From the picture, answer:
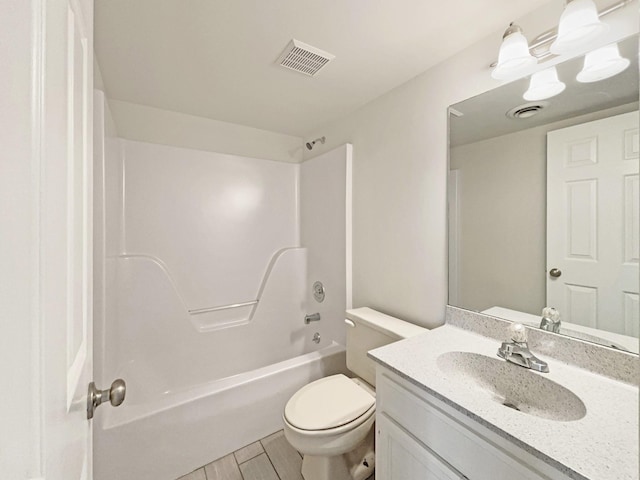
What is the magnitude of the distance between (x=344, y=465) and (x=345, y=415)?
0.31 metres

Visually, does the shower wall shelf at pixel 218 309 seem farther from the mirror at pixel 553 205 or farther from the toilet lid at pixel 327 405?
the mirror at pixel 553 205

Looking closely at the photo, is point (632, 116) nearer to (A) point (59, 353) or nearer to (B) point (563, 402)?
(B) point (563, 402)

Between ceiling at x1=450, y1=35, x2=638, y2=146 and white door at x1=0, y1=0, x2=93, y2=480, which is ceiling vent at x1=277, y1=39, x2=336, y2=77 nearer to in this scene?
ceiling at x1=450, y1=35, x2=638, y2=146

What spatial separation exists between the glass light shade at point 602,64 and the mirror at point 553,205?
2cm

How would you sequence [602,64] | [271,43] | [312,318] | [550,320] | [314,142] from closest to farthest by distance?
1. [602,64]
2. [550,320]
3. [271,43]
4. [312,318]
5. [314,142]

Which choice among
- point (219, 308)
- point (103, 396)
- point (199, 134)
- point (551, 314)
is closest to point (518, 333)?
point (551, 314)

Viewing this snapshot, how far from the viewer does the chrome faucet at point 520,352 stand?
0.94 metres

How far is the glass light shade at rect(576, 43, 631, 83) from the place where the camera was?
0.91 metres

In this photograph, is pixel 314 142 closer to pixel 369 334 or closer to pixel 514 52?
pixel 514 52

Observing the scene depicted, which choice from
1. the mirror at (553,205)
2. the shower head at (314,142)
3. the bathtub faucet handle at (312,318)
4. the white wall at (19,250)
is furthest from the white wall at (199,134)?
the white wall at (19,250)

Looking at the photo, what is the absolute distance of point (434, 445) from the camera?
83 cm

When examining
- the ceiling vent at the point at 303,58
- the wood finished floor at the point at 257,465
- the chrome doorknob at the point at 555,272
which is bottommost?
the wood finished floor at the point at 257,465

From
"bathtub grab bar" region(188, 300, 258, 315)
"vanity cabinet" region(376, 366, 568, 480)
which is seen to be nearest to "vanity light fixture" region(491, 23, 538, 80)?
"vanity cabinet" region(376, 366, 568, 480)

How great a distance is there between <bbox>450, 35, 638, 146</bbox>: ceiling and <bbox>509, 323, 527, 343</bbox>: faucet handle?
0.84 metres
